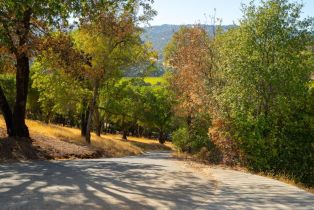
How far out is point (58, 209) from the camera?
29.5 feet

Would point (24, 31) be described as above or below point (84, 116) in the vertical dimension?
above

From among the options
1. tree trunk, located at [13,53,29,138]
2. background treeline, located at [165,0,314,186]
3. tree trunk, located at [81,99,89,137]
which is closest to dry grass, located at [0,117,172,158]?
tree trunk, located at [81,99,89,137]

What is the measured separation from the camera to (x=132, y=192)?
1156cm

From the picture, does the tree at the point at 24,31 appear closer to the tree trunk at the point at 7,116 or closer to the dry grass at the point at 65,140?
the tree trunk at the point at 7,116

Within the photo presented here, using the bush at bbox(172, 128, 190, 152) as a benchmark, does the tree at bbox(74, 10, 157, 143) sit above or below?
above

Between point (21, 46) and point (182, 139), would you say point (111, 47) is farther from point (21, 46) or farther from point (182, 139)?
point (21, 46)

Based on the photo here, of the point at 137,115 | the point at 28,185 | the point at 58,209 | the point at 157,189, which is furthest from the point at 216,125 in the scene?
the point at 137,115

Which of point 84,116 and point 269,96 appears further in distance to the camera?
point 84,116

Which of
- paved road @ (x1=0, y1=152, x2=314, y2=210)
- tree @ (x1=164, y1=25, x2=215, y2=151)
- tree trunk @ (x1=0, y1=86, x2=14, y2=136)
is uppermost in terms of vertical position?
tree @ (x1=164, y1=25, x2=215, y2=151)

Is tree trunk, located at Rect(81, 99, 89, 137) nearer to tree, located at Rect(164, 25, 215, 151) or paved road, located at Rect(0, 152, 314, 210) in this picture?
tree, located at Rect(164, 25, 215, 151)

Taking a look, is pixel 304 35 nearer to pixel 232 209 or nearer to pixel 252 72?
pixel 252 72

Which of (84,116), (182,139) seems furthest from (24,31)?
(84,116)

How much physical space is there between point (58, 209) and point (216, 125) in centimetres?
1814

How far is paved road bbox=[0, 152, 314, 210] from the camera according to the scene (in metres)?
9.89
